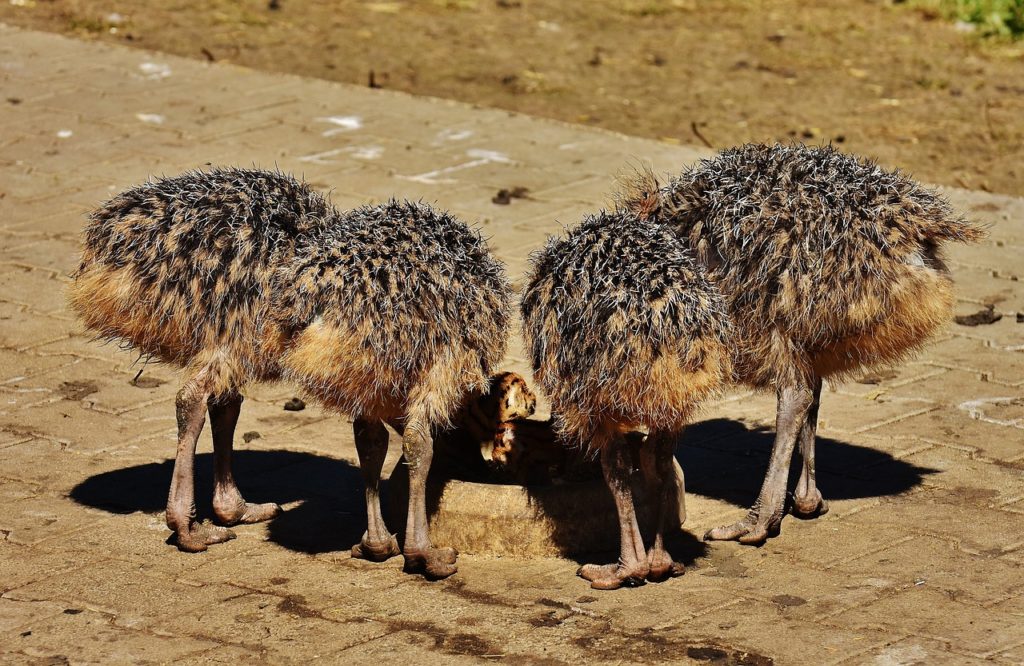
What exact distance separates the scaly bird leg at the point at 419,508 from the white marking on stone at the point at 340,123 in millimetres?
6907

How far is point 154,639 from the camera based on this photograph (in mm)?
5492

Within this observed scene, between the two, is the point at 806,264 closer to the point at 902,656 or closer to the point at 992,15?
the point at 902,656

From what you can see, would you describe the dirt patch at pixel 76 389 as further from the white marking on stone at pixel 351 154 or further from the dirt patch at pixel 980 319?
the dirt patch at pixel 980 319

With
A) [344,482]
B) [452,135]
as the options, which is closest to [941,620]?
[344,482]

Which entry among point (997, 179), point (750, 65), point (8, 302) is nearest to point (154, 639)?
point (8, 302)

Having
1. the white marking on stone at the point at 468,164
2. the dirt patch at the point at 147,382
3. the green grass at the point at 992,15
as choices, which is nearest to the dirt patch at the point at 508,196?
the white marking on stone at the point at 468,164

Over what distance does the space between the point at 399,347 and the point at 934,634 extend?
229 cm

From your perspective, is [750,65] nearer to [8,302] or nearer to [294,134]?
[294,134]

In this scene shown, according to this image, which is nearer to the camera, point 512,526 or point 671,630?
point 671,630

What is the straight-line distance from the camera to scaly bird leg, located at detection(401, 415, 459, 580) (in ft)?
19.5

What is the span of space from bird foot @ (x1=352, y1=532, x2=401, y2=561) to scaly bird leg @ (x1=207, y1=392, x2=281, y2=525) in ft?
2.21

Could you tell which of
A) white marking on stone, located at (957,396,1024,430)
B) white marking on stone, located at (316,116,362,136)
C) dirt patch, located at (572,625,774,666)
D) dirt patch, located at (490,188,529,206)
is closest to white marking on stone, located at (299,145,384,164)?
white marking on stone, located at (316,116,362,136)

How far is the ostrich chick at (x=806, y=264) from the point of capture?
20.2ft

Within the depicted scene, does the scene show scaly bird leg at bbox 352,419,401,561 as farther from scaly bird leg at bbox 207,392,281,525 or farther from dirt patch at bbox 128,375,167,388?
dirt patch at bbox 128,375,167,388
